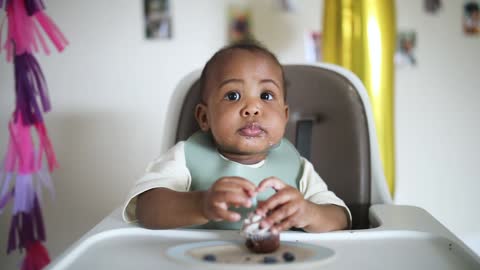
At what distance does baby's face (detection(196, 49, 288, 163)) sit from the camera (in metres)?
0.88

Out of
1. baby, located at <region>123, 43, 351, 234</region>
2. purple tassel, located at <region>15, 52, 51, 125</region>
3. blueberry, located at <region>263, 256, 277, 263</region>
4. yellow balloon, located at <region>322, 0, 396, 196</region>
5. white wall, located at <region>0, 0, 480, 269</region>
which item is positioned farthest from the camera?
white wall, located at <region>0, 0, 480, 269</region>

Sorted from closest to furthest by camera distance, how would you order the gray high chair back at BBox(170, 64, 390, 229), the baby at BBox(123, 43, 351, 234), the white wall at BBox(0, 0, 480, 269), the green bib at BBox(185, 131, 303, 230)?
the baby at BBox(123, 43, 351, 234), the green bib at BBox(185, 131, 303, 230), the gray high chair back at BBox(170, 64, 390, 229), the white wall at BBox(0, 0, 480, 269)

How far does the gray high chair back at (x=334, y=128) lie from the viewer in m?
1.05

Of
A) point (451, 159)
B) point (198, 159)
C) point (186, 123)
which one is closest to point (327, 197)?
point (198, 159)

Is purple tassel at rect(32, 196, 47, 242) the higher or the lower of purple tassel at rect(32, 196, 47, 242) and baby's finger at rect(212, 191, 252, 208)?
the lower

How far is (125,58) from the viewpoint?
1.81 meters

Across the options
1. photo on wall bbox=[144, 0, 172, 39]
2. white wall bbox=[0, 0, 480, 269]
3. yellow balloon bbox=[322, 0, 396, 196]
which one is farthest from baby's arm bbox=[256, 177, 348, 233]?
photo on wall bbox=[144, 0, 172, 39]

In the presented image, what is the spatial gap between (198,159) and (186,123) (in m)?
0.20

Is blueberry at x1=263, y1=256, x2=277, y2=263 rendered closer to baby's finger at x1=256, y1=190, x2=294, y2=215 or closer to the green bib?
baby's finger at x1=256, y1=190, x2=294, y2=215

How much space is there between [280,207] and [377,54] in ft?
3.06

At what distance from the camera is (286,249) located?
27.0 inches

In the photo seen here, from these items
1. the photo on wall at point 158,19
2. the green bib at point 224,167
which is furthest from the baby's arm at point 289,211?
the photo on wall at point 158,19

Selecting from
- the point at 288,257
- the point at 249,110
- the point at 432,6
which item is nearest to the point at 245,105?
the point at 249,110

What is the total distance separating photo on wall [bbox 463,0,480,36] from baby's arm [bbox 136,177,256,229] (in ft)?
5.54
